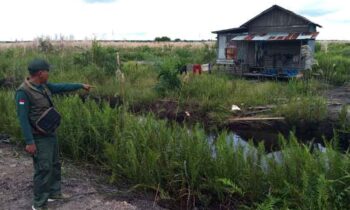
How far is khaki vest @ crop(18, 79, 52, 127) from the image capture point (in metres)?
4.05

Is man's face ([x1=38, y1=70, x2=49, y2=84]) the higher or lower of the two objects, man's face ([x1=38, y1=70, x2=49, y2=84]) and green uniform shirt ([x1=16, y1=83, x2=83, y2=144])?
the higher

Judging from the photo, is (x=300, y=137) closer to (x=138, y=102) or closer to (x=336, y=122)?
(x=336, y=122)

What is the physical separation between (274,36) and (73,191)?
1369 cm

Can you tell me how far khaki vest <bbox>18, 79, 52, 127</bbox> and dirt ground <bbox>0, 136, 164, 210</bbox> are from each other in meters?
1.03

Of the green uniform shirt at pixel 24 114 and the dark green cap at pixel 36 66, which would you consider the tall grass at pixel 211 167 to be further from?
the dark green cap at pixel 36 66

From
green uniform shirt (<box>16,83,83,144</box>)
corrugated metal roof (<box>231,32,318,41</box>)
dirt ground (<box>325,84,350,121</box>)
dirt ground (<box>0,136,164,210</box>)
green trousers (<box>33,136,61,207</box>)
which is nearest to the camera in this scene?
green uniform shirt (<box>16,83,83,144</box>)

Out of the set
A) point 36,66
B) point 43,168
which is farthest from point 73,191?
point 36,66

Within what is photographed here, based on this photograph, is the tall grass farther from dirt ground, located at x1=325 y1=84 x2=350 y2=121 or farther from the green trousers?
dirt ground, located at x1=325 y1=84 x2=350 y2=121

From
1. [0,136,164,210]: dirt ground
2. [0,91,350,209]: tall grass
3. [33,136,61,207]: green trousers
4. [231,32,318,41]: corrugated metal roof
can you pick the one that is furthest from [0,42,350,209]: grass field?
[231,32,318,41]: corrugated metal roof

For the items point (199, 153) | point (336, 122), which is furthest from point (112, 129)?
point (336, 122)

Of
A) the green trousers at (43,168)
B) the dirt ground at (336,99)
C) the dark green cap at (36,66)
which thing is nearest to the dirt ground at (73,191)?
the green trousers at (43,168)

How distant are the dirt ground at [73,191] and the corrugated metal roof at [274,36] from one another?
12.1m

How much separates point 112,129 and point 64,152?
3.03ft

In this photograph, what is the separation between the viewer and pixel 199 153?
15.8 ft
